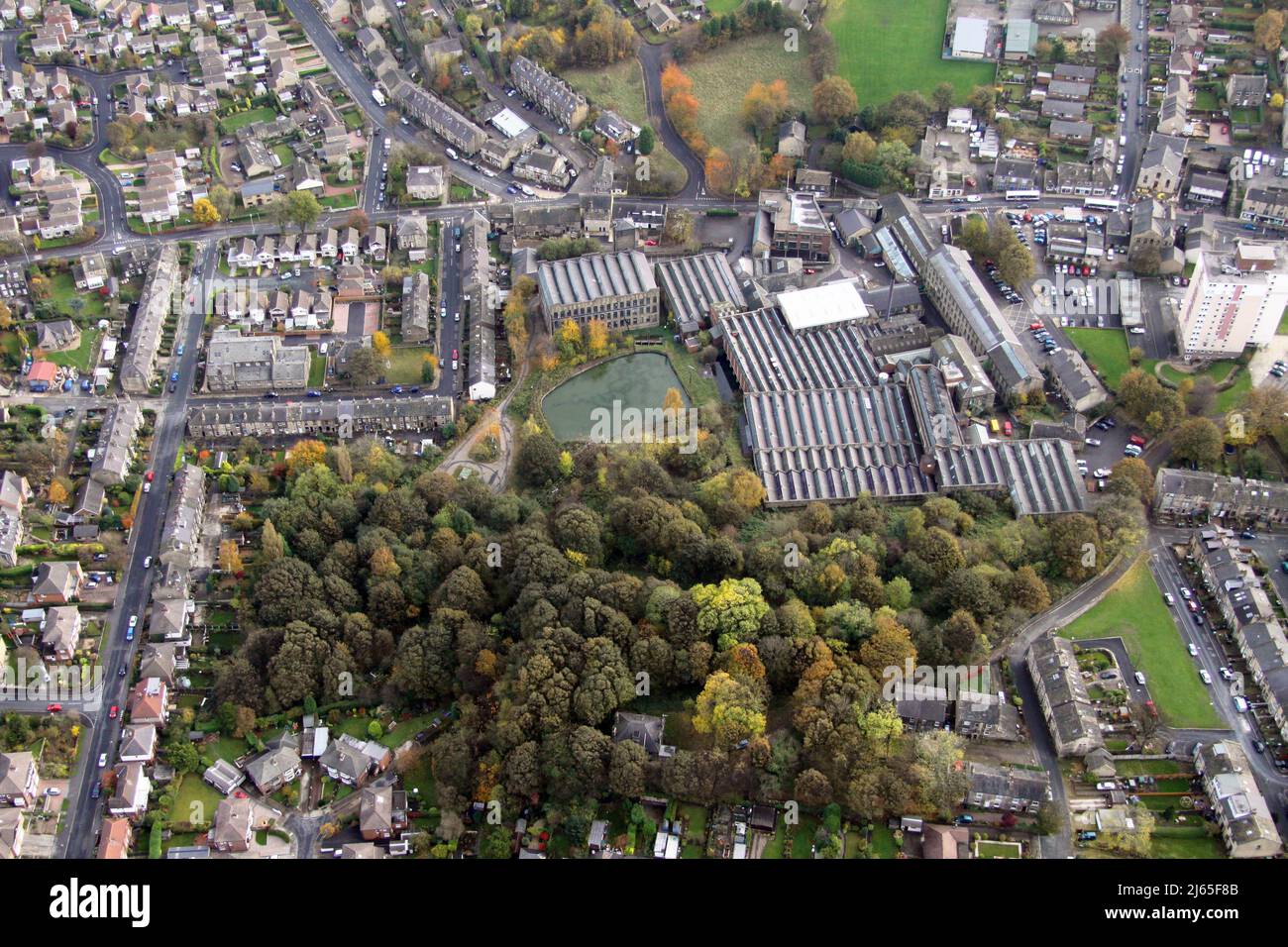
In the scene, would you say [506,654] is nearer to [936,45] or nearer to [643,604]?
[643,604]

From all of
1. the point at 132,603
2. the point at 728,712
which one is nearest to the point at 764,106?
A: the point at 728,712

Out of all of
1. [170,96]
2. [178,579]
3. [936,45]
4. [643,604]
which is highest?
[936,45]

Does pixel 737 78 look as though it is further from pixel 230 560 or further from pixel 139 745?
pixel 139 745

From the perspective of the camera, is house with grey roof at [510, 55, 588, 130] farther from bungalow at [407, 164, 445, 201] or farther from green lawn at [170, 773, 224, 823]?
green lawn at [170, 773, 224, 823]

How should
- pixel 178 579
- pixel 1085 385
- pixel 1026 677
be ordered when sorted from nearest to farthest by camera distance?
pixel 1026 677
pixel 178 579
pixel 1085 385

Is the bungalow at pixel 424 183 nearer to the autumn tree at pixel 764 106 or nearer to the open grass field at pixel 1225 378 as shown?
the autumn tree at pixel 764 106

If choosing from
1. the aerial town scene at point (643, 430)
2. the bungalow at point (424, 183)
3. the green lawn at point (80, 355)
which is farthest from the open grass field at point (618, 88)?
the green lawn at point (80, 355)

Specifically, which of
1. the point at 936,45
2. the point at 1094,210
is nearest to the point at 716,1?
the point at 936,45
